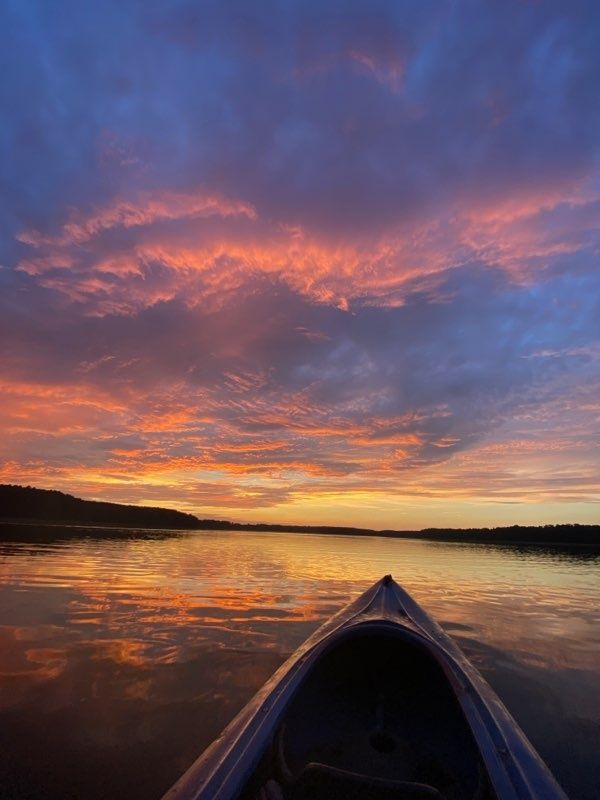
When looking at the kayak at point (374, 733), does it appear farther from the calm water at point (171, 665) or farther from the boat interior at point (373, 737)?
the calm water at point (171, 665)

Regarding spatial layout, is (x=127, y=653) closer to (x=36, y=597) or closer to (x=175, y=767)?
(x=175, y=767)

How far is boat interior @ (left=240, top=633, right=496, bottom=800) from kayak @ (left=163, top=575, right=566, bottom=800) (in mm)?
14

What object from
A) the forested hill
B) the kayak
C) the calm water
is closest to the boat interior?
the kayak

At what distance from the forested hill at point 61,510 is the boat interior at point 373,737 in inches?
3872

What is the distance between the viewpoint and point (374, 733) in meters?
5.88

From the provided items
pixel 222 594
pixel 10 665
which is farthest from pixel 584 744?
pixel 222 594

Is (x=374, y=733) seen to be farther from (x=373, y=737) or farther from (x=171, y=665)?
(x=171, y=665)

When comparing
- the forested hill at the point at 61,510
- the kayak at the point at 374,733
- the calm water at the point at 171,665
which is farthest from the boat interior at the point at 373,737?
the forested hill at the point at 61,510

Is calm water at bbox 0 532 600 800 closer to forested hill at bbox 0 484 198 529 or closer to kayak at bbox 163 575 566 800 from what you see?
kayak at bbox 163 575 566 800

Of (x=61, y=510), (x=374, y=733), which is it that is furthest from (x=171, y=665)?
(x=61, y=510)

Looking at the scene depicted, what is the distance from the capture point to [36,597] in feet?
41.5

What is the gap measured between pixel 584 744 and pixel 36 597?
1309cm

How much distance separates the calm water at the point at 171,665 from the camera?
4.75m

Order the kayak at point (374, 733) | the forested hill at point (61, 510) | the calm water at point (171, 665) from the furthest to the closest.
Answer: the forested hill at point (61, 510) < the calm water at point (171, 665) < the kayak at point (374, 733)
